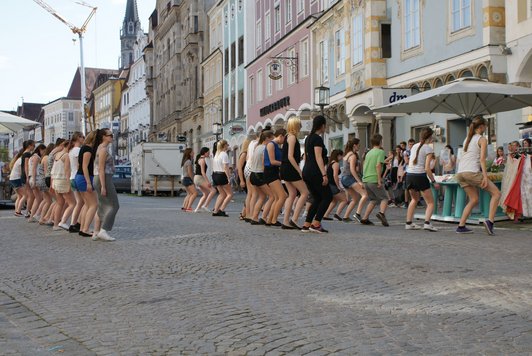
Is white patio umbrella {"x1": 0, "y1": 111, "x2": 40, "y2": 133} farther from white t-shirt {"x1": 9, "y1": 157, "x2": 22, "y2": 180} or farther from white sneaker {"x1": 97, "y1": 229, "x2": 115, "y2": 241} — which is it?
white sneaker {"x1": 97, "y1": 229, "x2": 115, "y2": 241}

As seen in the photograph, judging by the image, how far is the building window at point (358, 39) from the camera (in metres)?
31.2

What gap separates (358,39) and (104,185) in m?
20.4

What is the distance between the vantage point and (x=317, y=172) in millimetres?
13406

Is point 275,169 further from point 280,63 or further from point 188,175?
point 280,63

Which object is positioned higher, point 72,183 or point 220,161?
point 220,161

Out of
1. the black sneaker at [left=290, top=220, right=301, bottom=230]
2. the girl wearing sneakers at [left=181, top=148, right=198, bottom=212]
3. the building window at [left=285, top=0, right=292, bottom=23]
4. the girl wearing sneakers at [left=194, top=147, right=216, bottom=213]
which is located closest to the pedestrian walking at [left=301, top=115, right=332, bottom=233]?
the black sneaker at [left=290, top=220, right=301, bottom=230]

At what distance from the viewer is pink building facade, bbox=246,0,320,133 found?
130 ft

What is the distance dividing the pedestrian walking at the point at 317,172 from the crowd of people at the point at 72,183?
9.73ft

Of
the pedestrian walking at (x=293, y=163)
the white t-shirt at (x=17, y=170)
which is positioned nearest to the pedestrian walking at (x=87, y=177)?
the pedestrian walking at (x=293, y=163)

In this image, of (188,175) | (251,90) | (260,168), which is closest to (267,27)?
(251,90)

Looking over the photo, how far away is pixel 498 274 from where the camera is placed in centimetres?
828

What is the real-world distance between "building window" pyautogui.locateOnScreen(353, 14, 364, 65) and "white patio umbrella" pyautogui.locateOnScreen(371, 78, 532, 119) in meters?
12.7

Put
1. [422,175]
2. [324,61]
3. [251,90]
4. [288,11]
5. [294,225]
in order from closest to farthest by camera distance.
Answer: [422,175] < [294,225] < [324,61] < [288,11] < [251,90]

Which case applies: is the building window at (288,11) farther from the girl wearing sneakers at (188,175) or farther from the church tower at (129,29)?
the church tower at (129,29)
